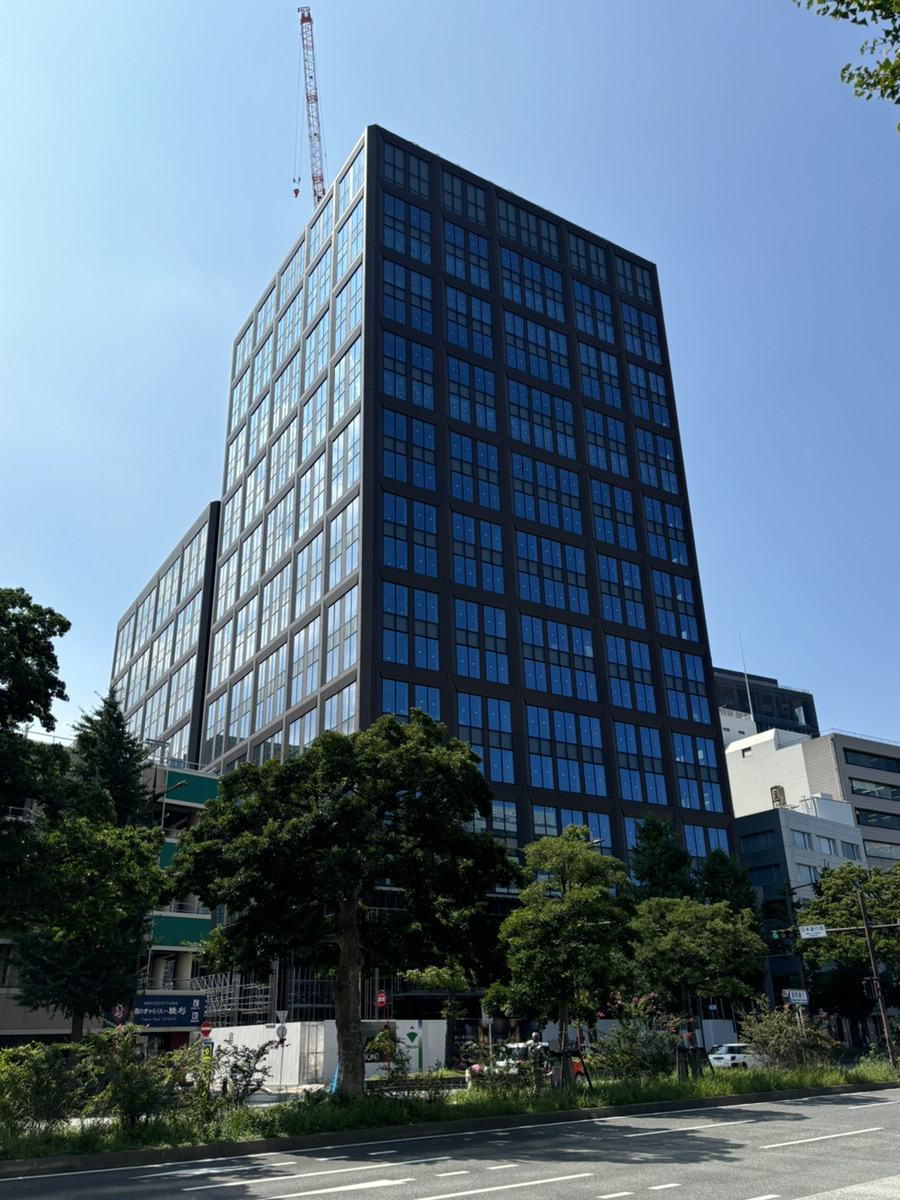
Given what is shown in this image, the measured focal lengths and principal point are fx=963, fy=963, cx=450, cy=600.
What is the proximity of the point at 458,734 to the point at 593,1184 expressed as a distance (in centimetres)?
4795

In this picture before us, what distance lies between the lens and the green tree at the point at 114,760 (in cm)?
4159

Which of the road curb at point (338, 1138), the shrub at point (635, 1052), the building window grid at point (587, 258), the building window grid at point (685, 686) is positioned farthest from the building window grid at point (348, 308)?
the road curb at point (338, 1138)

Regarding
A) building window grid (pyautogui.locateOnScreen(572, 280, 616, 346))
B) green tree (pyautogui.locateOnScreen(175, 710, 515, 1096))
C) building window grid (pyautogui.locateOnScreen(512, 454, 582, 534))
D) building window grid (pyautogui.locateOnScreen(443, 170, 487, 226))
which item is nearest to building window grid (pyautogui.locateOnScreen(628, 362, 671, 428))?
building window grid (pyautogui.locateOnScreen(572, 280, 616, 346))

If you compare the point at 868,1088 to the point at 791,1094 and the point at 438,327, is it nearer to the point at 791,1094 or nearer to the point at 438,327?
the point at 791,1094

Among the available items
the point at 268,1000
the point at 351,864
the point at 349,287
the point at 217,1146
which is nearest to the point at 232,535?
the point at 349,287

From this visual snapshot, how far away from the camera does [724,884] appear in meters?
62.1

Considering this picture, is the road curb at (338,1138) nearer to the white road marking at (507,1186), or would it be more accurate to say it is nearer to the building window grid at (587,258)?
the white road marking at (507,1186)

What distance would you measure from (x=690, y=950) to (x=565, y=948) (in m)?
22.7

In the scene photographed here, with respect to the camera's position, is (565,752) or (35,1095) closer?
(35,1095)

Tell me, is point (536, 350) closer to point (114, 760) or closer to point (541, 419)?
point (541, 419)

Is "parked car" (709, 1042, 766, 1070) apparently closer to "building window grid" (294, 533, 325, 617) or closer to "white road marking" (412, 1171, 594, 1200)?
"building window grid" (294, 533, 325, 617)

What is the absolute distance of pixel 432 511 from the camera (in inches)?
2650

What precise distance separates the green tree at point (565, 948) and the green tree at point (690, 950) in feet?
60.2

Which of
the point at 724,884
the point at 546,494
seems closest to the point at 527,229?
the point at 546,494
